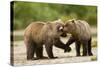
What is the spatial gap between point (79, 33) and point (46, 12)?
0.60 metres

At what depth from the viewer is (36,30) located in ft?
8.29

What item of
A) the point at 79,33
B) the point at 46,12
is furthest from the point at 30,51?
the point at 79,33

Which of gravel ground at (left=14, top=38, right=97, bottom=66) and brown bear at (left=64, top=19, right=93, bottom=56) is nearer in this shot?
gravel ground at (left=14, top=38, right=97, bottom=66)

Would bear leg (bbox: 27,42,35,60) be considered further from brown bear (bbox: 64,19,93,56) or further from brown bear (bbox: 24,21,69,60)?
brown bear (bbox: 64,19,93,56)

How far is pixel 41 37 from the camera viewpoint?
2.53 m

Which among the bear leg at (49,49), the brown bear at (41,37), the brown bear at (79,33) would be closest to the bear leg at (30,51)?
the brown bear at (41,37)

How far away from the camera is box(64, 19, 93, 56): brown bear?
8.78ft

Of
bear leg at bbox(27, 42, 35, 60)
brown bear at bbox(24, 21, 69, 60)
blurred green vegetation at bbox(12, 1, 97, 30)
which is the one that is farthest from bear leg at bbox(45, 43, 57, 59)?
blurred green vegetation at bbox(12, 1, 97, 30)

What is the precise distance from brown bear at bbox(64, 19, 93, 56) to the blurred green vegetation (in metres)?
0.08

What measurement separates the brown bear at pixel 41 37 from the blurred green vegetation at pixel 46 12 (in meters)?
0.08

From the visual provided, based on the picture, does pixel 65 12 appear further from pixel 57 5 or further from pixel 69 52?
pixel 69 52

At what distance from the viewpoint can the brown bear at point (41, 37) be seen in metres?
2.47
